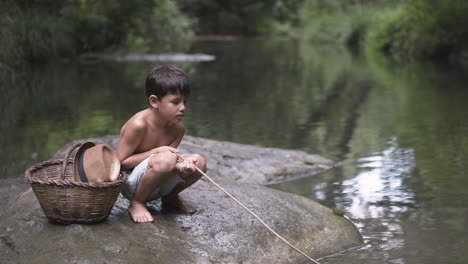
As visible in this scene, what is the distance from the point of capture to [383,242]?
467 centimetres

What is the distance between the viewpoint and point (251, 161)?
23.2ft

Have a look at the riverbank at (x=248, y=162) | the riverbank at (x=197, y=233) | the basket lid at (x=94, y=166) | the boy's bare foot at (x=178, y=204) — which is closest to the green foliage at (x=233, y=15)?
the riverbank at (x=248, y=162)

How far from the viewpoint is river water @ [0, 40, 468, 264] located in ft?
17.0

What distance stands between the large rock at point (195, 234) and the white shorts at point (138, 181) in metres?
0.13

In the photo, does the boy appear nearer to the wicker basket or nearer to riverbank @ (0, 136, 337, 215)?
the wicker basket

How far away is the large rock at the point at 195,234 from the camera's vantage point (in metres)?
3.74

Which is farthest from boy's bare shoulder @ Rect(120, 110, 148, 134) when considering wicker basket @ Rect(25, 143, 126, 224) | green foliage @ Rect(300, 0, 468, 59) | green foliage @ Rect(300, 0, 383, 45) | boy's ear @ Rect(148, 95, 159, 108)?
green foliage @ Rect(300, 0, 383, 45)

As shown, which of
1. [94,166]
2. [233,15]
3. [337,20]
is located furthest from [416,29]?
[233,15]

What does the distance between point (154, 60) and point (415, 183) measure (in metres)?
16.3

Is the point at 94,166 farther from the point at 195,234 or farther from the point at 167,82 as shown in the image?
the point at 195,234

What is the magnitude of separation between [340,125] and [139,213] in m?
6.25

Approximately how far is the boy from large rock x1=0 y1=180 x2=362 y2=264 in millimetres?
177

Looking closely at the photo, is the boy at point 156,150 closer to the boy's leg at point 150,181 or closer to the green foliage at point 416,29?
the boy's leg at point 150,181

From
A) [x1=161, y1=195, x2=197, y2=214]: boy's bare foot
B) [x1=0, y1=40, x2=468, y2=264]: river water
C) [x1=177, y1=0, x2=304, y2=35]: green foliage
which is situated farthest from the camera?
[x1=177, y1=0, x2=304, y2=35]: green foliage
